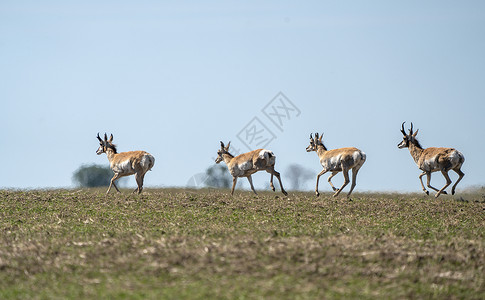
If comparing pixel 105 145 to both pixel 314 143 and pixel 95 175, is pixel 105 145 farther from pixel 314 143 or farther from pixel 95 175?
pixel 95 175

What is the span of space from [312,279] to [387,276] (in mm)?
1312

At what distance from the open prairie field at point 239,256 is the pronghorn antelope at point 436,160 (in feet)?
22.1

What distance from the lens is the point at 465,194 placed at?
2888cm

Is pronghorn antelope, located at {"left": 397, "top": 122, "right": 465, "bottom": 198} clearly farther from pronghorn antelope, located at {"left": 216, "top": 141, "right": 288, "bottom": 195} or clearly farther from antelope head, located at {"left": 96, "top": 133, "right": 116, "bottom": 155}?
antelope head, located at {"left": 96, "top": 133, "right": 116, "bottom": 155}

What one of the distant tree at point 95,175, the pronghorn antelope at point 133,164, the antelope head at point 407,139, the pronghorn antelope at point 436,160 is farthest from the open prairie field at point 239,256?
the distant tree at point 95,175

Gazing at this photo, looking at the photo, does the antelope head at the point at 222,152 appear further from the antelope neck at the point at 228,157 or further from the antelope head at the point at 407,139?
the antelope head at the point at 407,139

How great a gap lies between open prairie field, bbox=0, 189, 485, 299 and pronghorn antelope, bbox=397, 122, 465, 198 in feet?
22.1

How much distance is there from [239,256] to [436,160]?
17306mm

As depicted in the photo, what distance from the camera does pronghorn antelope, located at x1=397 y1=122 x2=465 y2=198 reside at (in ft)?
89.9

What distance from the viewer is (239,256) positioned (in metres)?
12.5

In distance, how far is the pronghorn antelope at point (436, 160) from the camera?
27.4 m

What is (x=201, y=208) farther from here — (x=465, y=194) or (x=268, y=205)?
(x=465, y=194)

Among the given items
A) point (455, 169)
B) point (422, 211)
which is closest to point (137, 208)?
point (422, 211)

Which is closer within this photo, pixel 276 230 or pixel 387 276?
pixel 387 276
